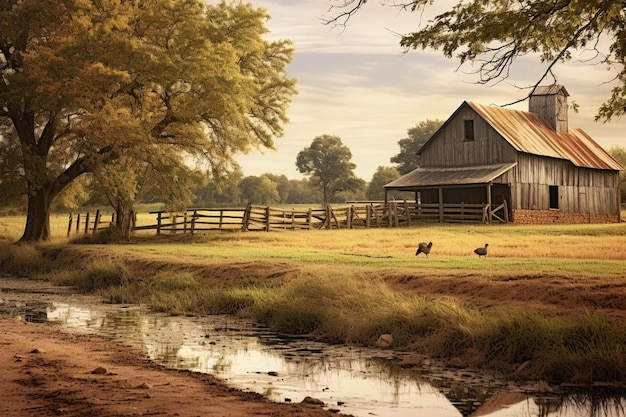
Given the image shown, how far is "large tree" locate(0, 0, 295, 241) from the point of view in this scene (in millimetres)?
36781

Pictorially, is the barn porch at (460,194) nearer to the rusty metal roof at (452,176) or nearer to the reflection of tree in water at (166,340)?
the rusty metal roof at (452,176)

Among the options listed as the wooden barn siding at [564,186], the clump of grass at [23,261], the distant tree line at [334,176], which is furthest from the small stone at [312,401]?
the distant tree line at [334,176]

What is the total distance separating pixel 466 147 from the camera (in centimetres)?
5622

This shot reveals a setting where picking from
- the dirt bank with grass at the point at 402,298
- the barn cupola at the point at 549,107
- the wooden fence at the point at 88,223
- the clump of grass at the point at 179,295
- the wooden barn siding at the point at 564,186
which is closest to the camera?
the dirt bank with grass at the point at 402,298

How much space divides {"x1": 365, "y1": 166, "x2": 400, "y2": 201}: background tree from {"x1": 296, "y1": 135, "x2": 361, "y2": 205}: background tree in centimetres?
674

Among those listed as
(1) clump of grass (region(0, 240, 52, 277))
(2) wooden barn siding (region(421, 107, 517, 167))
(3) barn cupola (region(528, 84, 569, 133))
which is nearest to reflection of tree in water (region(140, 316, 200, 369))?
(1) clump of grass (region(0, 240, 52, 277))

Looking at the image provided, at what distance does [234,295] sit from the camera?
2203 centimetres

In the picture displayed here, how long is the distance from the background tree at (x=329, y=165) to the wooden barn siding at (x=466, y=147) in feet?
217

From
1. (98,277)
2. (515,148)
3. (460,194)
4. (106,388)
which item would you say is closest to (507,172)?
(515,148)

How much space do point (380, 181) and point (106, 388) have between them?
10634 cm

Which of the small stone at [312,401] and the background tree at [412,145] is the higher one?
the background tree at [412,145]

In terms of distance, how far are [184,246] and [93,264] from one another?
25.5ft

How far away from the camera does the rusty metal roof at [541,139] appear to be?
181 ft

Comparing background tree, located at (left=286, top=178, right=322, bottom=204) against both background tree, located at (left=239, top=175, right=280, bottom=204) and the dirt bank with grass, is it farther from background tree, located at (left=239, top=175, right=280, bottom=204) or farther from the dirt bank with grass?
the dirt bank with grass
